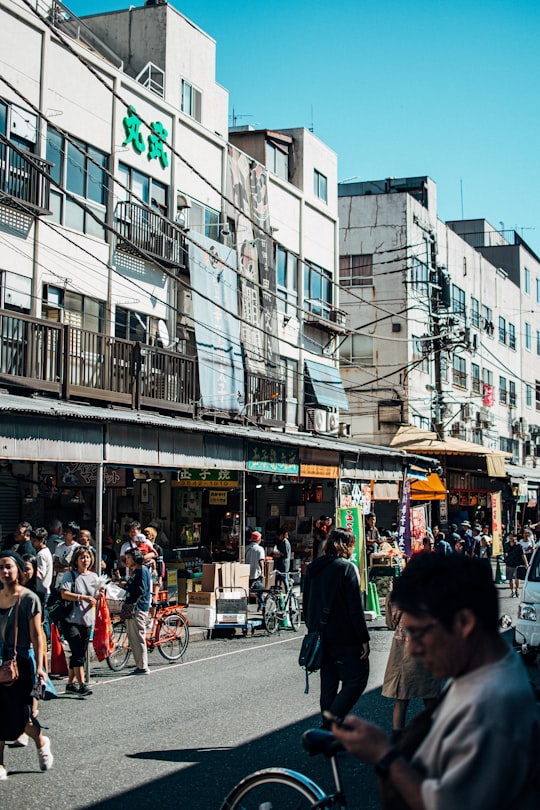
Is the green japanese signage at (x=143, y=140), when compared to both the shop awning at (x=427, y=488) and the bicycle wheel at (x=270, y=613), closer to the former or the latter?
the bicycle wheel at (x=270, y=613)

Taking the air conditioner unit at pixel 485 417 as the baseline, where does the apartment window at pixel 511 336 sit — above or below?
above

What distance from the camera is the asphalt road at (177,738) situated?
23.8 feet

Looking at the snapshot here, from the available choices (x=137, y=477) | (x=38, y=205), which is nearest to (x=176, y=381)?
(x=137, y=477)

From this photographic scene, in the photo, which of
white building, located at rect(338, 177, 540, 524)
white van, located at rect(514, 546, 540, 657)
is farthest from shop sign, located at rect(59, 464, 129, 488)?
white building, located at rect(338, 177, 540, 524)

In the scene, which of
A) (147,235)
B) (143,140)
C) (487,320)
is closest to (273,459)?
(147,235)

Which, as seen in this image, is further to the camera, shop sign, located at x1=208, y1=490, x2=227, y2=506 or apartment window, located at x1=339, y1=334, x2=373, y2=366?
apartment window, located at x1=339, y1=334, x2=373, y2=366

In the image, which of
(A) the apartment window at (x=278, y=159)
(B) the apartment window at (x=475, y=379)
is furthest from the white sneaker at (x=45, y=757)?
(B) the apartment window at (x=475, y=379)

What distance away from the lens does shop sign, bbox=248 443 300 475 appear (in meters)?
21.1

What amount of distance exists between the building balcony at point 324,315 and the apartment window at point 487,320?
19.4m

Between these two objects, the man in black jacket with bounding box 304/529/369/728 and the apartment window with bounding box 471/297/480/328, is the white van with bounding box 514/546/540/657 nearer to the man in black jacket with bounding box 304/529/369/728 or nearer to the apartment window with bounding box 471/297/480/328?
the man in black jacket with bounding box 304/529/369/728

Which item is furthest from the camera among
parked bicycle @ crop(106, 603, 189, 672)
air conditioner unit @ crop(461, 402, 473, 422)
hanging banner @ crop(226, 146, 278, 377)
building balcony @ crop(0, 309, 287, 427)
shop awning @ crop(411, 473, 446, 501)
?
air conditioner unit @ crop(461, 402, 473, 422)

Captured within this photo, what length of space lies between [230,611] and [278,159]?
20.3 m

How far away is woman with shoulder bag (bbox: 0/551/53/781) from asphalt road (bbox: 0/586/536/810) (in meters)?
0.38

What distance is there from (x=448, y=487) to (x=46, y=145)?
24401 mm
